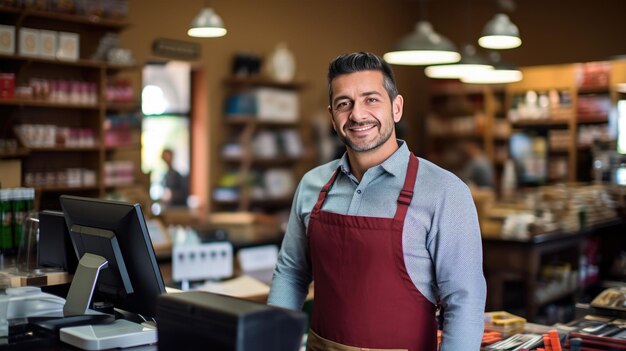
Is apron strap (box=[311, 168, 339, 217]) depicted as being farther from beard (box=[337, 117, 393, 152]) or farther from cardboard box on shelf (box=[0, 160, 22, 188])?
cardboard box on shelf (box=[0, 160, 22, 188])

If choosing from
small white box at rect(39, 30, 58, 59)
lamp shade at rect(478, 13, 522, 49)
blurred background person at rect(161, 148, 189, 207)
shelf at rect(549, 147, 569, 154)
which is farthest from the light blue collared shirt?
shelf at rect(549, 147, 569, 154)

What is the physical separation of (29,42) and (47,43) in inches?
6.7

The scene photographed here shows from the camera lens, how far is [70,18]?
718 centimetres

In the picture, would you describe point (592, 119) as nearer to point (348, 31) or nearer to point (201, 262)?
point (348, 31)

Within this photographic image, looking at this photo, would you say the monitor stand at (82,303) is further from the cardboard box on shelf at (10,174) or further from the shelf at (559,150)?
the shelf at (559,150)

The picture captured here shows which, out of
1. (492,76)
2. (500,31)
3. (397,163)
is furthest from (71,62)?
(397,163)

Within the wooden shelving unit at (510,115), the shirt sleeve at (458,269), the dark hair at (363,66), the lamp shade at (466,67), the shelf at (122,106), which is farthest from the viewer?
the wooden shelving unit at (510,115)

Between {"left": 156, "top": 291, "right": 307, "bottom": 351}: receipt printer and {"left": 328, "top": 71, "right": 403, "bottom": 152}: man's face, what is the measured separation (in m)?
0.91

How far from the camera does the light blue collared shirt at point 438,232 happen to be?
8.14ft

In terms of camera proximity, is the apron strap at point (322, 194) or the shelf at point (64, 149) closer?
the apron strap at point (322, 194)

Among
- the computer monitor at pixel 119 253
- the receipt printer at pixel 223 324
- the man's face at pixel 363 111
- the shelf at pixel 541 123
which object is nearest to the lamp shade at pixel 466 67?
the shelf at pixel 541 123

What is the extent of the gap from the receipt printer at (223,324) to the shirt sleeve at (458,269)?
0.75m

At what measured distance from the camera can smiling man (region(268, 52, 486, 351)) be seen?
98.7 inches

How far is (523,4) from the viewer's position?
36.3 feet
